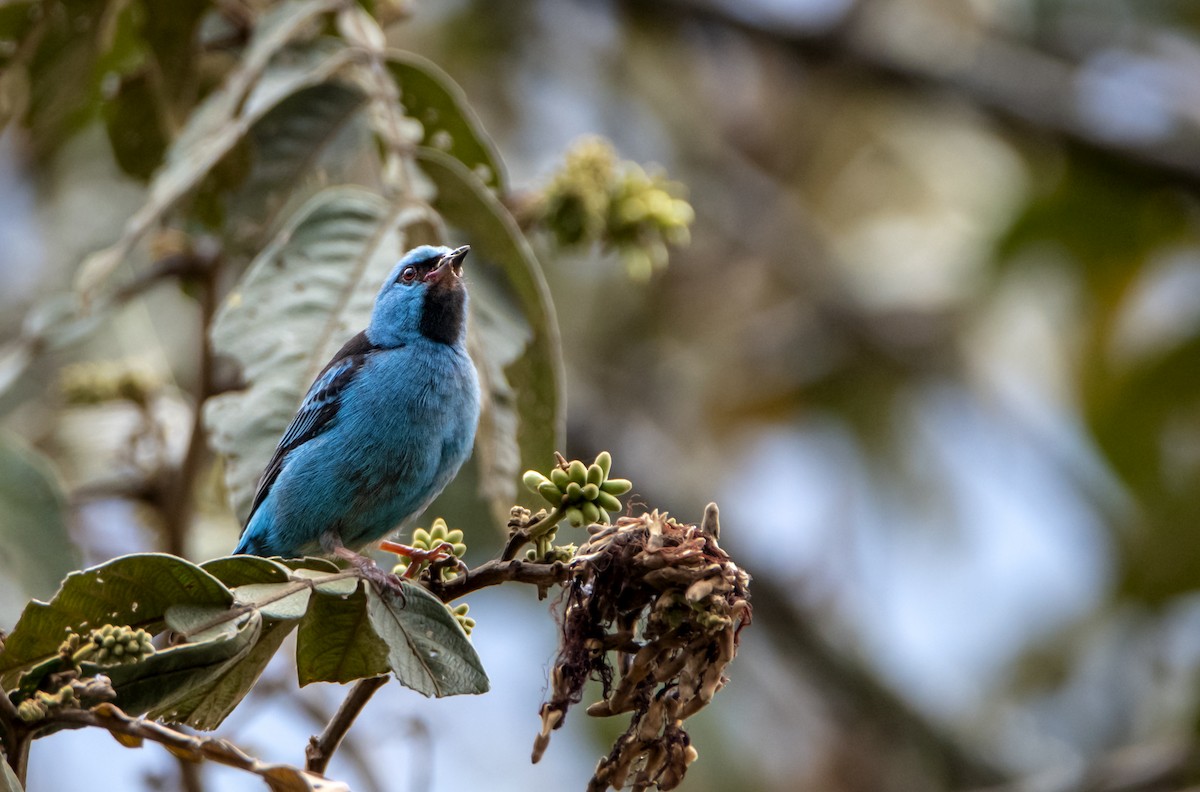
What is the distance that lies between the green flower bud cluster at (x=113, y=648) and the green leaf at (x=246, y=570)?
243 mm

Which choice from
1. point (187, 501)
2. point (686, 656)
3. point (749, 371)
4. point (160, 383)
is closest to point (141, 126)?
point (160, 383)

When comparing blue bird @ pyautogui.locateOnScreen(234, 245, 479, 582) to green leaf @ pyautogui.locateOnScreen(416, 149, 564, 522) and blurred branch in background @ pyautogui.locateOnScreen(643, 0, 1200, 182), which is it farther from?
blurred branch in background @ pyautogui.locateOnScreen(643, 0, 1200, 182)

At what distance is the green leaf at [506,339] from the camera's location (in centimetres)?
356

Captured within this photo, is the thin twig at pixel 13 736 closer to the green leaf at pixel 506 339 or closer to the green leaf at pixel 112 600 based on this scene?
the green leaf at pixel 112 600

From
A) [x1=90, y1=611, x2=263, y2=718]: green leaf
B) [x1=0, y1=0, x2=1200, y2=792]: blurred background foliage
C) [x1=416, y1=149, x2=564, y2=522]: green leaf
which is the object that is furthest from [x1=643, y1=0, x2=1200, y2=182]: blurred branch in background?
[x1=90, y1=611, x2=263, y2=718]: green leaf

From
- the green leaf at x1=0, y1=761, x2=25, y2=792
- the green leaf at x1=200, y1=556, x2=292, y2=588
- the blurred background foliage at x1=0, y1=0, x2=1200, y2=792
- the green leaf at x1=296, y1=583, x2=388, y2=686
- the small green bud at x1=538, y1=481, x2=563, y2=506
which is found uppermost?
the blurred background foliage at x1=0, y1=0, x2=1200, y2=792

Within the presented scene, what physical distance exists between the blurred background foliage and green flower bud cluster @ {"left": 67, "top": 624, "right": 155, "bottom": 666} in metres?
4.08

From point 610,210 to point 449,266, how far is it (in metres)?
0.51

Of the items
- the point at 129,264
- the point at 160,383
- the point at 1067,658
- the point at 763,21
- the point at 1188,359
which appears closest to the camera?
the point at 129,264

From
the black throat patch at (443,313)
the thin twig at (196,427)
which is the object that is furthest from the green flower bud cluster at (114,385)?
the black throat patch at (443,313)

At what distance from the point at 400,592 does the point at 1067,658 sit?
7.30 m

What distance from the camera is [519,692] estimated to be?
936cm

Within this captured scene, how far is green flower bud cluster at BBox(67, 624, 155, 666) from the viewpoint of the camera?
2.32 meters

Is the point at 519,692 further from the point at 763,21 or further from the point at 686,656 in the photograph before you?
the point at 686,656
